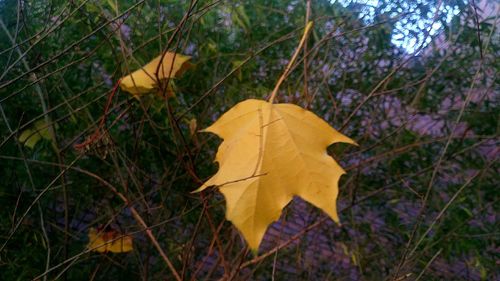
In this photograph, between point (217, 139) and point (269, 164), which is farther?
point (217, 139)

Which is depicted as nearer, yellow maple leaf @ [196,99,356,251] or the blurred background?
yellow maple leaf @ [196,99,356,251]

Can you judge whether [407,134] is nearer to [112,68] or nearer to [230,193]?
[112,68]

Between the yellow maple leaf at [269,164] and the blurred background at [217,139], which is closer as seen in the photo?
the yellow maple leaf at [269,164]

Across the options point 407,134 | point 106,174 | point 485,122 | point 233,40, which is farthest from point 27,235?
point 485,122

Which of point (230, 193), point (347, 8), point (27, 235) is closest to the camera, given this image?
point (230, 193)

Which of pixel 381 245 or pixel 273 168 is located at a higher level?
pixel 273 168
